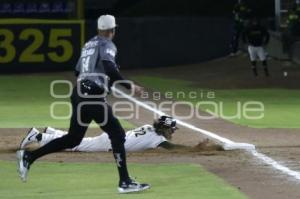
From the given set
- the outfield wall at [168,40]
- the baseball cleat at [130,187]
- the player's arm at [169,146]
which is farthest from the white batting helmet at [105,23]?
the outfield wall at [168,40]

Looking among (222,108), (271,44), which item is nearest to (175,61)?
(271,44)

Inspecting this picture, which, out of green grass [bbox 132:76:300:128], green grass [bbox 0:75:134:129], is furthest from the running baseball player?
green grass [bbox 132:76:300:128]

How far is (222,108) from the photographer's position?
66.6 ft

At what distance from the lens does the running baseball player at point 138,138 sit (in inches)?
475

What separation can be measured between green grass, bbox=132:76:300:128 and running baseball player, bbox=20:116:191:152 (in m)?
4.46

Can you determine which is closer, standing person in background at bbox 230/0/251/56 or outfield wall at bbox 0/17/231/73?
outfield wall at bbox 0/17/231/73

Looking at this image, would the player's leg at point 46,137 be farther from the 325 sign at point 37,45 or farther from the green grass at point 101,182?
the 325 sign at point 37,45

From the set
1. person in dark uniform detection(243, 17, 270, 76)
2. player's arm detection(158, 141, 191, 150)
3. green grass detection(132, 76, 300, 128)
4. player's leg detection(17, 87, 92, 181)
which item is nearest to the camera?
player's leg detection(17, 87, 92, 181)

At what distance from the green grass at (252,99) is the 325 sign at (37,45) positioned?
4000 mm

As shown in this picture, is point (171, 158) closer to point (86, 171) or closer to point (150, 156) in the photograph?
point (150, 156)

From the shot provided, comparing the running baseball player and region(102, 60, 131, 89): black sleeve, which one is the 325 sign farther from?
region(102, 60, 131, 89): black sleeve

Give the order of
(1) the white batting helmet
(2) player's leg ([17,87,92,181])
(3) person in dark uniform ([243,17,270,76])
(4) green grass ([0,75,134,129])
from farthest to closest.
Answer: (3) person in dark uniform ([243,17,270,76])
(4) green grass ([0,75,134,129])
(2) player's leg ([17,87,92,181])
(1) the white batting helmet

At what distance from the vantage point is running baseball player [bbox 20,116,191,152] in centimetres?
1206

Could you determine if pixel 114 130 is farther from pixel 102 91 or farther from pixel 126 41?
pixel 126 41
